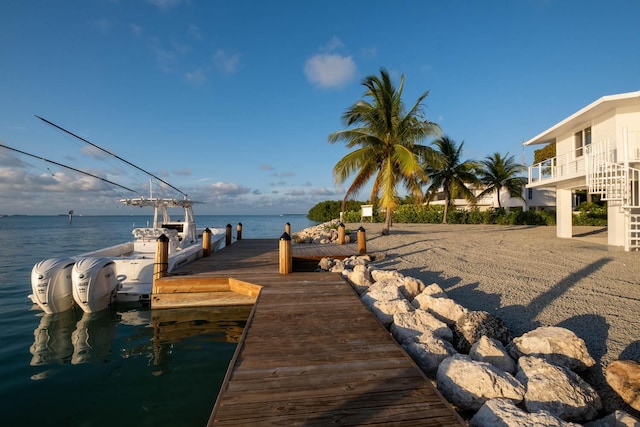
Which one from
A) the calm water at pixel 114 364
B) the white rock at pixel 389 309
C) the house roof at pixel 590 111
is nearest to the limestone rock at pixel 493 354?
the white rock at pixel 389 309

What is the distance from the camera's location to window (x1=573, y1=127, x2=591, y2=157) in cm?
1361

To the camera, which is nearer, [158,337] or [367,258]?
[158,337]

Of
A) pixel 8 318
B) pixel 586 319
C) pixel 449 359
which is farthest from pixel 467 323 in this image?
pixel 8 318

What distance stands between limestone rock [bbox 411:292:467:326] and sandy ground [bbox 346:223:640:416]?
742mm

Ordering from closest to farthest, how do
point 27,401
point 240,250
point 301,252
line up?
point 27,401 < point 301,252 < point 240,250

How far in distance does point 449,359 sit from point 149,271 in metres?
7.00

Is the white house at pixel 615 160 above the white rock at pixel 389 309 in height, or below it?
above

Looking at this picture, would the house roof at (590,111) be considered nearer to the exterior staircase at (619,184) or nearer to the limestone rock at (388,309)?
the exterior staircase at (619,184)

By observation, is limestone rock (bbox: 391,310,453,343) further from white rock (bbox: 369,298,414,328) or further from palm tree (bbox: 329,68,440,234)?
palm tree (bbox: 329,68,440,234)

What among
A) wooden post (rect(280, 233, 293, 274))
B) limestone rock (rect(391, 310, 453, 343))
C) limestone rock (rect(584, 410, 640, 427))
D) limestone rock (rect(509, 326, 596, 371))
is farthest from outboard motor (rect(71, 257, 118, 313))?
limestone rock (rect(584, 410, 640, 427))

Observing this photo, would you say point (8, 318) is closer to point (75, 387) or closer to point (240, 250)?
point (75, 387)

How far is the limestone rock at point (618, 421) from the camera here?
2207 millimetres

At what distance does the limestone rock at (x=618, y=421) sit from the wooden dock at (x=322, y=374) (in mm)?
1180

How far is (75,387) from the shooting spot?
4000mm
